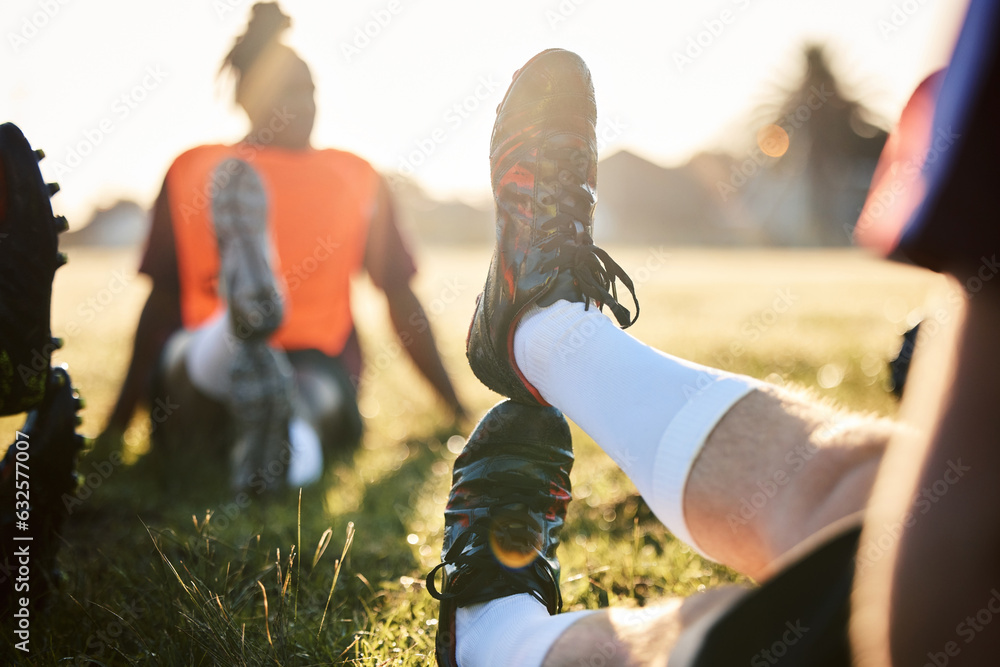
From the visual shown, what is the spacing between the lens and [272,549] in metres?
1.91

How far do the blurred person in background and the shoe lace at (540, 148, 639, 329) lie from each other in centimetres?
139

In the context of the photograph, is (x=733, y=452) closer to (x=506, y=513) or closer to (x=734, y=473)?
(x=734, y=473)

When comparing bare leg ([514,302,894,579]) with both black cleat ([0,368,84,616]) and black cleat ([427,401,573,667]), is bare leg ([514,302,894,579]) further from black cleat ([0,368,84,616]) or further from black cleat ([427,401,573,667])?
black cleat ([0,368,84,616])

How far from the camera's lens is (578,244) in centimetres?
173

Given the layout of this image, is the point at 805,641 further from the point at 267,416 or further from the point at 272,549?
the point at 267,416

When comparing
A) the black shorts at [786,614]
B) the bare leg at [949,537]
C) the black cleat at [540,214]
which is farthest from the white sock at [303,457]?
the bare leg at [949,537]

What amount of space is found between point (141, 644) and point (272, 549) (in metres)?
0.63

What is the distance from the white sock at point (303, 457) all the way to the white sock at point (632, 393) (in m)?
1.50

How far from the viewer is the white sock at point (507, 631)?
1.04 m

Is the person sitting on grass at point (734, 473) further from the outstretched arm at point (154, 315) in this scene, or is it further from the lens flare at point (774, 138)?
the lens flare at point (774, 138)

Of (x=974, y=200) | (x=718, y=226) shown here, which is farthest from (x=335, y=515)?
(x=718, y=226)

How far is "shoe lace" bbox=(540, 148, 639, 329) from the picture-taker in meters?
1.60

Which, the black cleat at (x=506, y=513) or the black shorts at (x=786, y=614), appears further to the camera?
the black cleat at (x=506, y=513)

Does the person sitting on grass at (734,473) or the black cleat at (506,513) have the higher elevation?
the person sitting on grass at (734,473)
